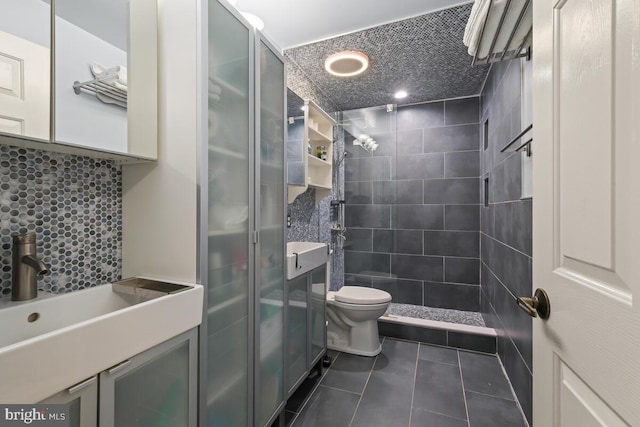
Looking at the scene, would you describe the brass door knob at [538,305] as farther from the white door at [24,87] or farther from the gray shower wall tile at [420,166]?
the gray shower wall tile at [420,166]

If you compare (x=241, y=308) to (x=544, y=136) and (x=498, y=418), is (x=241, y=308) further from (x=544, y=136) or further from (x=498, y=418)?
(x=498, y=418)

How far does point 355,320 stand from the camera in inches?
93.5

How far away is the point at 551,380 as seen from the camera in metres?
0.71

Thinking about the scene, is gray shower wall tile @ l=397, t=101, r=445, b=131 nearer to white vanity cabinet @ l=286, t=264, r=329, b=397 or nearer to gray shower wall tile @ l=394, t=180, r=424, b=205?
gray shower wall tile @ l=394, t=180, r=424, b=205

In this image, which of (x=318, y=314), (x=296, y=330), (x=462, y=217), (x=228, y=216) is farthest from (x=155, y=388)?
(x=462, y=217)

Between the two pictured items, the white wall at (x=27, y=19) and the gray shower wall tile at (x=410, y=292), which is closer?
the white wall at (x=27, y=19)

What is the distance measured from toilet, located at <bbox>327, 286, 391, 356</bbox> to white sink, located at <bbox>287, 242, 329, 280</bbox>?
0.51 m

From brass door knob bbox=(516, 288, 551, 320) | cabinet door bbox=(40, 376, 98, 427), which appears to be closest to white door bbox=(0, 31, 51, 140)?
cabinet door bbox=(40, 376, 98, 427)

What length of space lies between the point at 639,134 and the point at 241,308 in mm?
1328

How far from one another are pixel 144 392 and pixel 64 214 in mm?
690

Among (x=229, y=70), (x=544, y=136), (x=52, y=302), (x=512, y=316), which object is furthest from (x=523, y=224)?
(x=52, y=302)

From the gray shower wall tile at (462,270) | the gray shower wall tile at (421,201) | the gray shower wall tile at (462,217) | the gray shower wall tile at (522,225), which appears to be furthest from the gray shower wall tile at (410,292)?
the gray shower wall tile at (522,225)

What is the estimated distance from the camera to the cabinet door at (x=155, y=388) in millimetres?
751

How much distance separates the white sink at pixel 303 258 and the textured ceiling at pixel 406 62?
1549 millimetres
